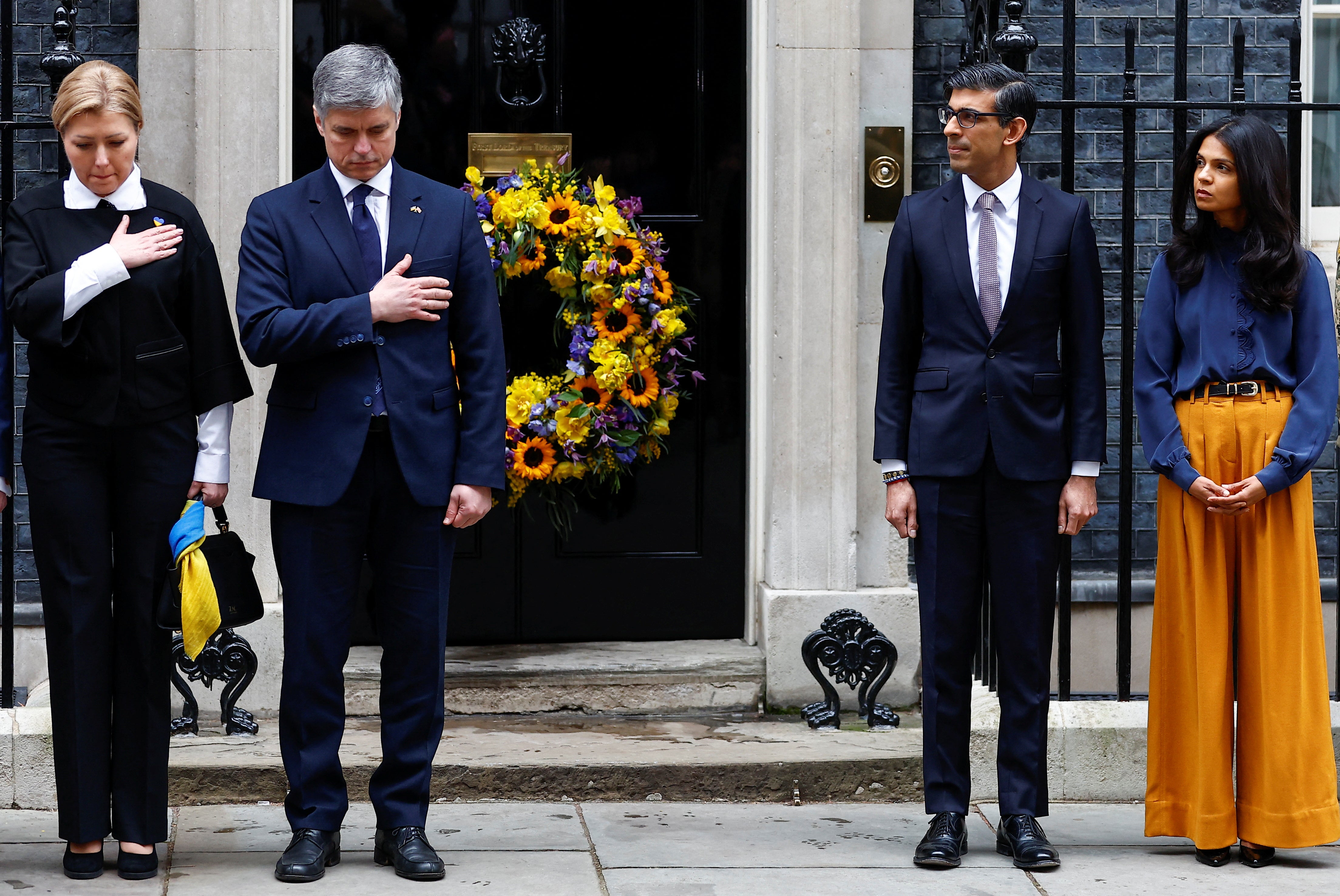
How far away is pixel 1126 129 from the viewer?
5152 millimetres

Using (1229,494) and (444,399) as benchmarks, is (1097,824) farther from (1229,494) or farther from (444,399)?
(444,399)

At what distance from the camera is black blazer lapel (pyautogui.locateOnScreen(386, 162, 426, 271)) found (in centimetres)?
425

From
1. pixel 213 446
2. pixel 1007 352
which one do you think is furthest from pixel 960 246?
pixel 213 446

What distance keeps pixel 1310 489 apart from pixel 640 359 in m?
2.26

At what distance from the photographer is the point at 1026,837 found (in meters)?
4.45

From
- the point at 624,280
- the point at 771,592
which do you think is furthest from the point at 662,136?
the point at 771,592

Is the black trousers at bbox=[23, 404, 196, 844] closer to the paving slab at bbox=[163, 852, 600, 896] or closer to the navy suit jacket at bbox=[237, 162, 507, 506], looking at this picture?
the paving slab at bbox=[163, 852, 600, 896]

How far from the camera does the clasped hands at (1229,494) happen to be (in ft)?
14.4

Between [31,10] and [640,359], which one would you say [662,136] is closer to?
[640,359]

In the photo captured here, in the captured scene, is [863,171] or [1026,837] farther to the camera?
[863,171]

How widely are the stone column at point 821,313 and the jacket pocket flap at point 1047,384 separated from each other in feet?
4.75

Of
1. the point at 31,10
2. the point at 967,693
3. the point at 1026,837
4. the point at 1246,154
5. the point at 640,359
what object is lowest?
the point at 1026,837

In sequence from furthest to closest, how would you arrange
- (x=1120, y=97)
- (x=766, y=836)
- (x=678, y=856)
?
(x=1120, y=97)
(x=766, y=836)
(x=678, y=856)

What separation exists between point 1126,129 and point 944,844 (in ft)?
7.56
